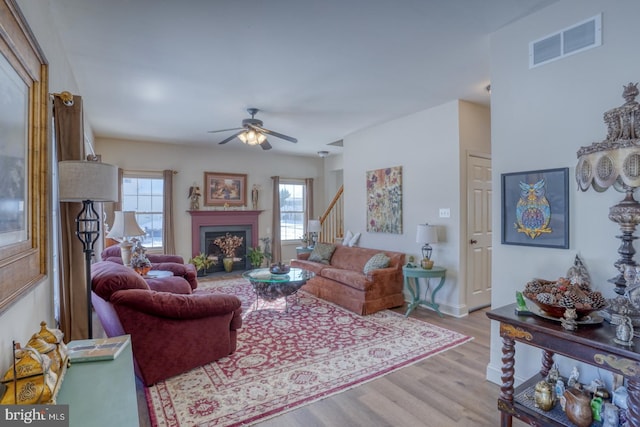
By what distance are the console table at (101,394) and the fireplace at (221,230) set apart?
561 centimetres

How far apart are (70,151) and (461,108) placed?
4179 millimetres

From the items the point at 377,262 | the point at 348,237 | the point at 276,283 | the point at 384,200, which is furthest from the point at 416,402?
the point at 348,237

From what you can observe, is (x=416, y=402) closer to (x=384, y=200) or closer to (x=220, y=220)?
(x=384, y=200)

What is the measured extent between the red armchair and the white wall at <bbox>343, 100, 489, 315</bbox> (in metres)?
2.89

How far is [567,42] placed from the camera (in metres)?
2.24

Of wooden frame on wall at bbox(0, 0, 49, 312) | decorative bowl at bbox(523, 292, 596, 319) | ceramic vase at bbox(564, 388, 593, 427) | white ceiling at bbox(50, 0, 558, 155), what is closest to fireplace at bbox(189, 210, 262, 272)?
white ceiling at bbox(50, 0, 558, 155)

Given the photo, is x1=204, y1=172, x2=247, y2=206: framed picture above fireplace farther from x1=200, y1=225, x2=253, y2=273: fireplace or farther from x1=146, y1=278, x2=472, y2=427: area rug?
x1=146, y1=278, x2=472, y2=427: area rug

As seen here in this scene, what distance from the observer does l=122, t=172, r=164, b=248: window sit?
21.5ft

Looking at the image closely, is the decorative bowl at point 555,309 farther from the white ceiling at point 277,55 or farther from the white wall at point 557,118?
the white ceiling at point 277,55

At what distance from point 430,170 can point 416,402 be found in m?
3.10

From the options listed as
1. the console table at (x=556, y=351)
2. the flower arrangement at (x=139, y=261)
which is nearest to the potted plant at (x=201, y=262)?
the flower arrangement at (x=139, y=261)

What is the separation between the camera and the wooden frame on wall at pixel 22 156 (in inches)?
50.2

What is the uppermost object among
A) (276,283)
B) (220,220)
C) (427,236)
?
(220,220)

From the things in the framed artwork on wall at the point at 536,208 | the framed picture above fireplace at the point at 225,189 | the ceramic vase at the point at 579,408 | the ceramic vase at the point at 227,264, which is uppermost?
the framed picture above fireplace at the point at 225,189
